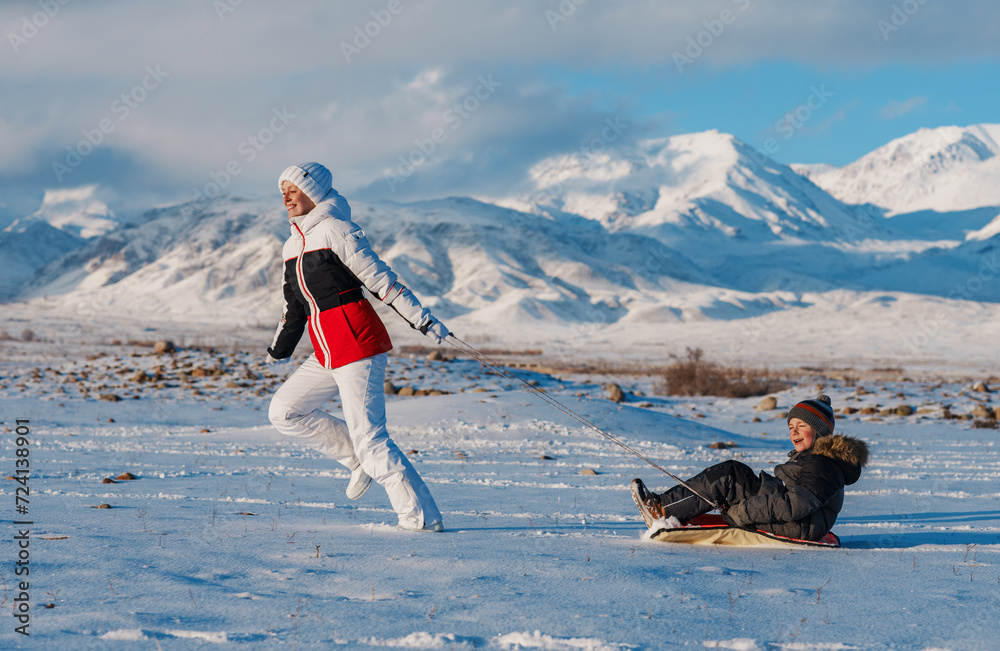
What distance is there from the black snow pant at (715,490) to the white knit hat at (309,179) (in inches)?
105

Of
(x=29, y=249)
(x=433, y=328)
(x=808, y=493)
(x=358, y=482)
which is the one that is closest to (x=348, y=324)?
(x=433, y=328)

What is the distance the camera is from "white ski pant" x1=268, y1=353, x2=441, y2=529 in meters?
4.58

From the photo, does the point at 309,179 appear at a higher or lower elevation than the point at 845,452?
higher

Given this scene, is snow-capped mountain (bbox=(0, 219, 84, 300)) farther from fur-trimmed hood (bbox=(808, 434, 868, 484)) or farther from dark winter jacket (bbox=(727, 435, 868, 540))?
fur-trimmed hood (bbox=(808, 434, 868, 484))

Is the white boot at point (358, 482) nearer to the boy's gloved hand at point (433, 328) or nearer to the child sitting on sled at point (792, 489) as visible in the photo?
the boy's gloved hand at point (433, 328)

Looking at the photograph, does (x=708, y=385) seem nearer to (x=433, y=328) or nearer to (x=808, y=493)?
(x=808, y=493)

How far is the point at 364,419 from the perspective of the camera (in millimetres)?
4586

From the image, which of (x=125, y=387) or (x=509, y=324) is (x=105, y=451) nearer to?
(x=125, y=387)

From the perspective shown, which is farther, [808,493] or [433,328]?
[433,328]

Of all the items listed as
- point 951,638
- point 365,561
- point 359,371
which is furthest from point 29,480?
point 951,638

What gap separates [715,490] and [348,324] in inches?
90.1

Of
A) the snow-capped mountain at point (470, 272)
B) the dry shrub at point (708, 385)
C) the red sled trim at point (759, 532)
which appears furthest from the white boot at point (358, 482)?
the snow-capped mountain at point (470, 272)

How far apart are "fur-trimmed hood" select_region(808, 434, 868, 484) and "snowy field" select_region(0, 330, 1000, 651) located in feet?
1.49

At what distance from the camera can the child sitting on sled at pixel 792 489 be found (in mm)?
4484
